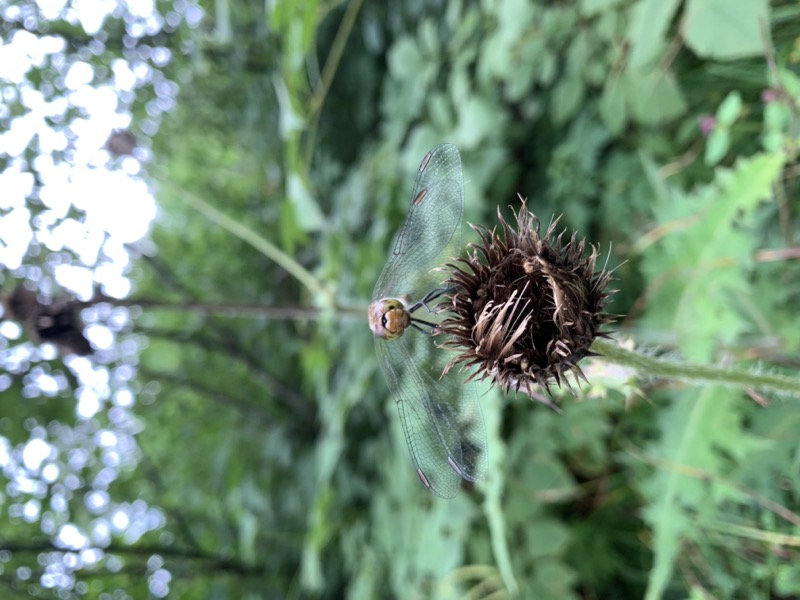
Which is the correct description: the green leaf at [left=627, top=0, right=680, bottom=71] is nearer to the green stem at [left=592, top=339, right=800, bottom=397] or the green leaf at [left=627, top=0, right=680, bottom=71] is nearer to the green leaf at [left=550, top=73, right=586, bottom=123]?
the green leaf at [left=550, top=73, right=586, bottom=123]

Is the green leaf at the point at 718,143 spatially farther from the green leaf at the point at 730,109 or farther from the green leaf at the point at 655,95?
the green leaf at the point at 655,95

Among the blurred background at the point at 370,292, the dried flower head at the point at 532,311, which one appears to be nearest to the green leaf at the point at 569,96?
the blurred background at the point at 370,292

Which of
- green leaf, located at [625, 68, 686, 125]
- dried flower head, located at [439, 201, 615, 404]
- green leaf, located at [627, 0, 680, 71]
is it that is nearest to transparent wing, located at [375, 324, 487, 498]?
dried flower head, located at [439, 201, 615, 404]

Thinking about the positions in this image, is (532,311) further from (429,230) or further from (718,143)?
(718,143)

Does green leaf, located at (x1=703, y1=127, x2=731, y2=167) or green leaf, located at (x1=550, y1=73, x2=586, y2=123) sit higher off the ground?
green leaf, located at (x1=550, y1=73, x2=586, y2=123)

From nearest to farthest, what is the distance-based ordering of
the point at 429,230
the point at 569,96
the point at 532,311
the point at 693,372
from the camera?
the point at 532,311
the point at 693,372
the point at 429,230
the point at 569,96

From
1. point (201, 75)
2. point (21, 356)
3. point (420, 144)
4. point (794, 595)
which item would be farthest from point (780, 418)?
point (201, 75)

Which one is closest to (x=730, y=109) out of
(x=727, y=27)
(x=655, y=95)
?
(x=727, y=27)
